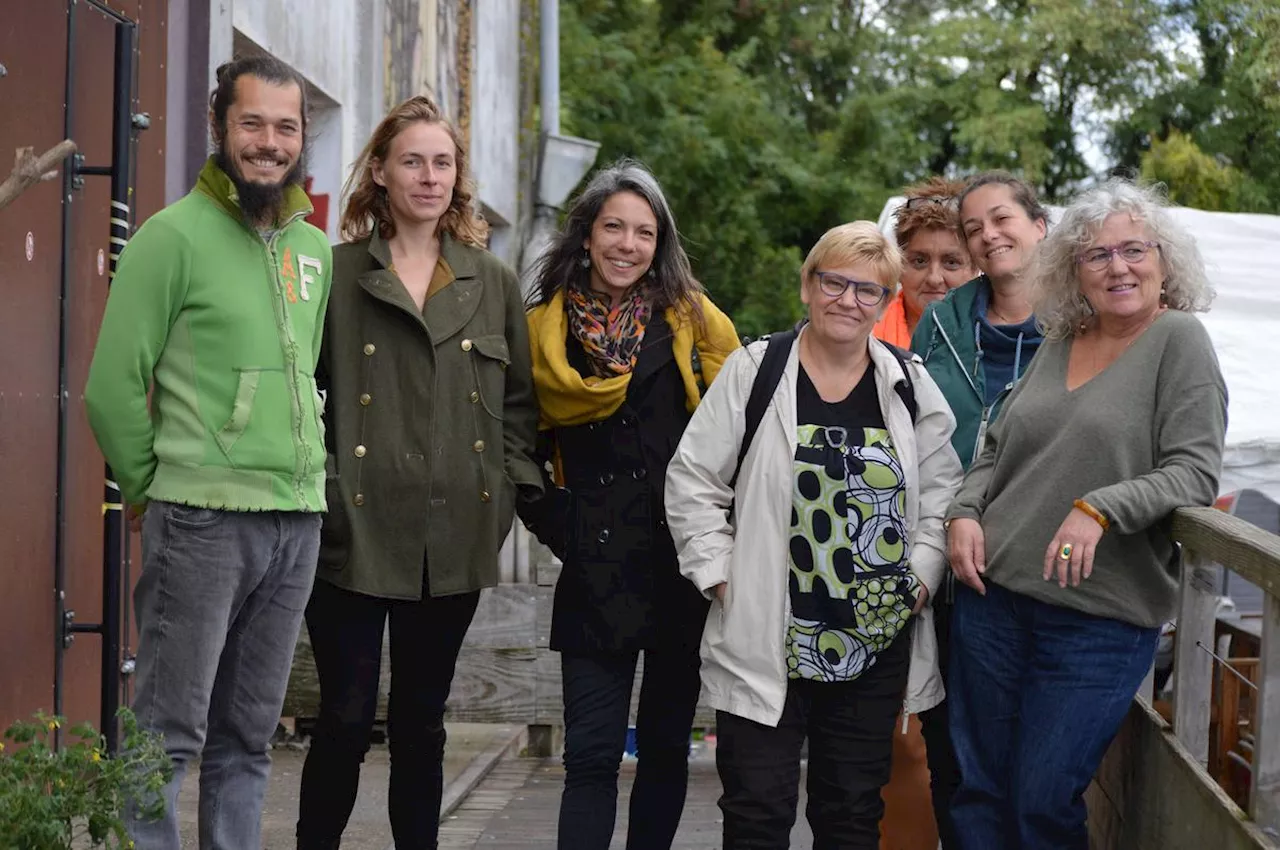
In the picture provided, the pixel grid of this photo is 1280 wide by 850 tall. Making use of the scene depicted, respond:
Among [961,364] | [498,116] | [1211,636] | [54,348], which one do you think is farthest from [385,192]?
[498,116]

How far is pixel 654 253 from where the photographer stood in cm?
474

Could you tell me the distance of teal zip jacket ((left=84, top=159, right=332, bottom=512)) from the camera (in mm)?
3721

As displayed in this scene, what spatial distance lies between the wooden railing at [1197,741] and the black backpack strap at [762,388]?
0.99 meters

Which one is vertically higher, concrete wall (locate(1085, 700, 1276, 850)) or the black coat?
the black coat

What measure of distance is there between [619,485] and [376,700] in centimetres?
82

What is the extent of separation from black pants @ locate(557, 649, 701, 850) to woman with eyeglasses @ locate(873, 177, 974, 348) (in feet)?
4.17

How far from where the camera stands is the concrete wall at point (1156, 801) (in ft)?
12.3

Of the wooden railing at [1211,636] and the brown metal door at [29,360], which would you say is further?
the brown metal door at [29,360]

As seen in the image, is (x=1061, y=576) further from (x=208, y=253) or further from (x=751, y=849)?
(x=208, y=253)

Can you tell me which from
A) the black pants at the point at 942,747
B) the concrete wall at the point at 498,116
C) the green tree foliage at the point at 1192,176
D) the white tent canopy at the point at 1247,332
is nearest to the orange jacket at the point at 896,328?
the black pants at the point at 942,747

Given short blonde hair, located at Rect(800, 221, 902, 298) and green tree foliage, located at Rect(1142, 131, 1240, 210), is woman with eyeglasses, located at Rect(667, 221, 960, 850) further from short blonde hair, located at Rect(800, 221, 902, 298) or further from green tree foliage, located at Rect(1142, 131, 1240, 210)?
green tree foliage, located at Rect(1142, 131, 1240, 210)

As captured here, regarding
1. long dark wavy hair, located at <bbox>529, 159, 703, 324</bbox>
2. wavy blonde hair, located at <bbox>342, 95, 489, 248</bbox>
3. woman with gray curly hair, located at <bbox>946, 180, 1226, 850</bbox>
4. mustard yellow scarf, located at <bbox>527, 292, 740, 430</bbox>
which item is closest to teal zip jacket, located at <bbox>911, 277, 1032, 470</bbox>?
woman with gray curly hair, located at <bbox>946, 180, 1226, 850</bbox>

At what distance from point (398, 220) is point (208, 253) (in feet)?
2.86

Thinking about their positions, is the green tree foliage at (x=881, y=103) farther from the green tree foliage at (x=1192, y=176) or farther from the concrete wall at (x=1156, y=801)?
the concrete wall at (x=1156, y=801)
